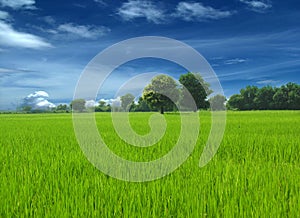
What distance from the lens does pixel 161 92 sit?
36688mm

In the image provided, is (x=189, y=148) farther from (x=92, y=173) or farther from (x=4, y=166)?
(x=4, y=166)

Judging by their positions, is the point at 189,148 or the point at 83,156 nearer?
the point at 83,156

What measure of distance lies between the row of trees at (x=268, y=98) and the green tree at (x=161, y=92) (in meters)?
35.0

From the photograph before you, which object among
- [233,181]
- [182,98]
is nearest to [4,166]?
[233,181]

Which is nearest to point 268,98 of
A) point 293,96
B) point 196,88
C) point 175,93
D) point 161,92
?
point 293,96

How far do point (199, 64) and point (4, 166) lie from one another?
13.7 ft

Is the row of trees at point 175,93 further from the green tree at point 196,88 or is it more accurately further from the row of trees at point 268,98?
the row of trees at point 268,98

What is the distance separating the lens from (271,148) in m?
5.21

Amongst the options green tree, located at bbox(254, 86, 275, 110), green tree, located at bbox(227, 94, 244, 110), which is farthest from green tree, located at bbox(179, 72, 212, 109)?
green tree, located at bbox(227, 94, 244, 110)

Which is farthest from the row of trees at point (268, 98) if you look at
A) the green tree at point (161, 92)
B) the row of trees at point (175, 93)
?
the green tree at point (161, 92)

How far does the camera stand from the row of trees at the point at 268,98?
6219cm

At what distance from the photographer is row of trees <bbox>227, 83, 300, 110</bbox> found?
62188mm

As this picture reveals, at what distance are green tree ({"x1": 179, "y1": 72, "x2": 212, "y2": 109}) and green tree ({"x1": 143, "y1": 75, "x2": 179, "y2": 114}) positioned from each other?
6.25 ft

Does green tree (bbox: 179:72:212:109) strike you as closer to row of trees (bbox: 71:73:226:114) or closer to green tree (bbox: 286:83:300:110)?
row of trees (bbox: 71:73:226:114)
